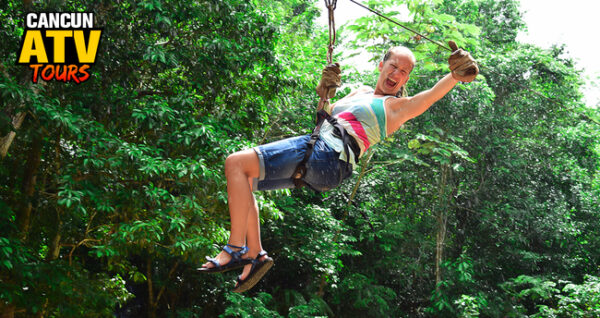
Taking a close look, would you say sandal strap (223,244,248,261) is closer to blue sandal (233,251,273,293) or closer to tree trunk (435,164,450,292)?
→ blue sandal (233,251,273,293)

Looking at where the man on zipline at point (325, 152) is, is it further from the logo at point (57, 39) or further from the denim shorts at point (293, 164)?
the logo at point (57, 39)

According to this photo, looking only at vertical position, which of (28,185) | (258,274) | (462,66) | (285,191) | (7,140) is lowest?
(258,274)

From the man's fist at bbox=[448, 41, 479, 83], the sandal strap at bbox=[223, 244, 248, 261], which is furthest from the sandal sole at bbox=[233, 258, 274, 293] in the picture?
the man's fist at bbox=[448, 41, 479, 83]

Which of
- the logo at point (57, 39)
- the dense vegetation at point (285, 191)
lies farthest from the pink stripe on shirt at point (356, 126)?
the logo at point (57, 39)

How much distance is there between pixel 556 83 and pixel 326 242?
5281mm

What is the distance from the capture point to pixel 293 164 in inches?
80.3

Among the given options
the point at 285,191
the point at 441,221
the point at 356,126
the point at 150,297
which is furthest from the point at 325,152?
the point at 441,221

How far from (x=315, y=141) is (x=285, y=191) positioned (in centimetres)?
363

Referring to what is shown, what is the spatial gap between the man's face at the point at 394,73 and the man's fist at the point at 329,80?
189 mm

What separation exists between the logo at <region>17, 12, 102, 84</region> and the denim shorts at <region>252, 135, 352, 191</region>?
3.11m

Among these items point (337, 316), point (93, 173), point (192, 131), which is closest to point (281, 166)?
point (192, 131)

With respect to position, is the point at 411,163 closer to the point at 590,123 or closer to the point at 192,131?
the point at 590,123

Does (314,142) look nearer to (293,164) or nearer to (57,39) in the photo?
(293,164)

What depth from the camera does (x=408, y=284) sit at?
1052 cm
